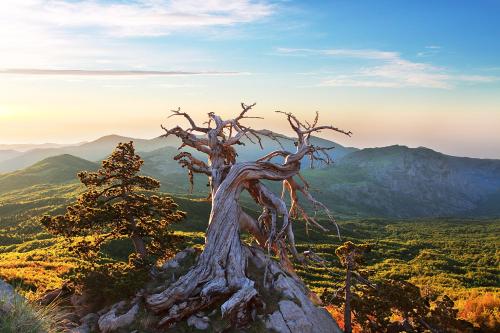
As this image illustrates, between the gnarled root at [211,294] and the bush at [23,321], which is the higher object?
the bush at [23,321]

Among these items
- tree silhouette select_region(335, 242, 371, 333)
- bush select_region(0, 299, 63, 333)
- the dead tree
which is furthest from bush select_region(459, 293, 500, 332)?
bush select_region(0, 299, 63, 333)

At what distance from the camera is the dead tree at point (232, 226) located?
40.3 feet

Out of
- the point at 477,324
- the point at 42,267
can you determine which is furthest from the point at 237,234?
the point at 42,267

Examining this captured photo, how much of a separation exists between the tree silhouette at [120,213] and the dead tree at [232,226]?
3.19 meters

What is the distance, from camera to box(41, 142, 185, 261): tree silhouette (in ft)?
55.1

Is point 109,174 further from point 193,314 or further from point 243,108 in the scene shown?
point 193,314

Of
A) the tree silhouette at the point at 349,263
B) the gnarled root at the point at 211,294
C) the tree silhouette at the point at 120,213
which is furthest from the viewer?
the tree silhouette at the point at 120,213

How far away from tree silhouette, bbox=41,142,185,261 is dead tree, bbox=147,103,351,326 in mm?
3191

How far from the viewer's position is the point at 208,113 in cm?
1647

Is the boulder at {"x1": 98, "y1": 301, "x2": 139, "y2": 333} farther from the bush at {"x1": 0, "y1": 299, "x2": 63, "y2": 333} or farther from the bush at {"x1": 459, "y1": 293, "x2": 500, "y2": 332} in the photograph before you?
the bush at {"x1": 459, "y1": 293, "x2": 500, "y2": 332}

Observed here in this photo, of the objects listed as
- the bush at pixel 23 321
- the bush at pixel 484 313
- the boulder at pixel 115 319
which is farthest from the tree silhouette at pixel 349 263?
the bush at pixel 23 321

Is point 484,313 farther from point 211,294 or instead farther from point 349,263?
point 211,294

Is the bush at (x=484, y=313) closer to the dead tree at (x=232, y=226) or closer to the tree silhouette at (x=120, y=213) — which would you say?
the dead tree at (x=232, y=226)

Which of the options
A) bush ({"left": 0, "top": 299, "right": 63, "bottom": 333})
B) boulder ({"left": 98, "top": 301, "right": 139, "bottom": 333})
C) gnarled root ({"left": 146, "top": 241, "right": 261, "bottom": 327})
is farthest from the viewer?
boulder ({"left": 98, "top": 301, "right": 139, "bottom": 333})
